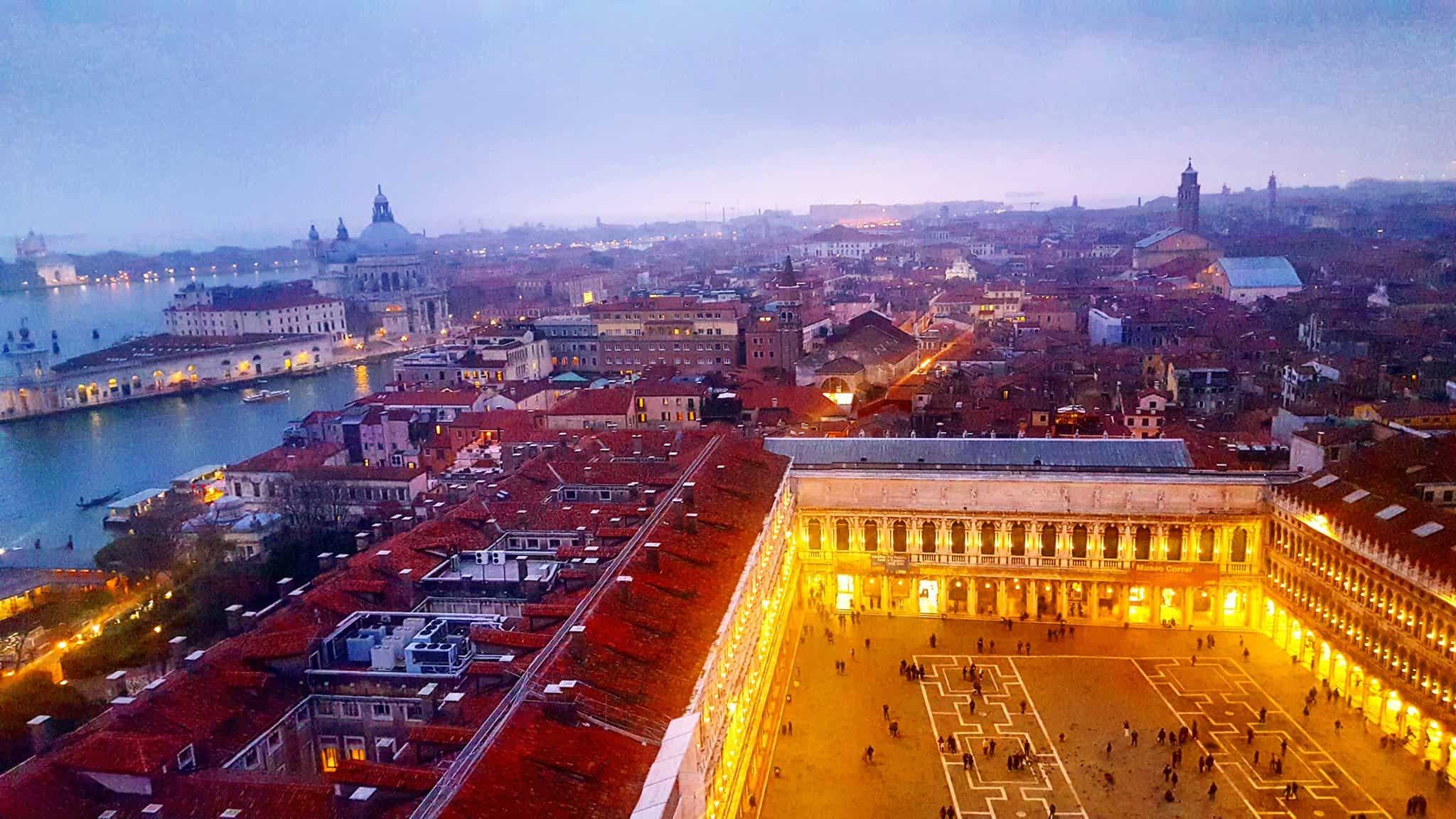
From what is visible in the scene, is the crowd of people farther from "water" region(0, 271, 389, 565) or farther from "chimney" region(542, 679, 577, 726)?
"water" region(0, 271, 389, 565)

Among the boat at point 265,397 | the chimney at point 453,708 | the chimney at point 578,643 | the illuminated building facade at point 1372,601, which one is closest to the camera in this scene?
the chimney at point 453,708

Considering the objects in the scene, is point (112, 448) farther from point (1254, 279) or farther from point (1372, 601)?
point (1254, 279)

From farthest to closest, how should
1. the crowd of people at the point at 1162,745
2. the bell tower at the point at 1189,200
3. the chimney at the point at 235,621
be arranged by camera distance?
the bell tower at the point at 1189,200, the crowd of people at the point at 1162,745, the chimney at the point at 235,621

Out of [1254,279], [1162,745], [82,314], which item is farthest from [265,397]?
[82,314]

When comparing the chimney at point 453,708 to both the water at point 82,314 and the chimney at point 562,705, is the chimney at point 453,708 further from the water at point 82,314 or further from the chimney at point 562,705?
the water at point 82,314

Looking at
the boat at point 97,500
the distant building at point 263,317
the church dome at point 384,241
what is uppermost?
the church dome at point 384,241

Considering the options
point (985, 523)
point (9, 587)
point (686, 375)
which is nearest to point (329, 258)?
point (686, 375)

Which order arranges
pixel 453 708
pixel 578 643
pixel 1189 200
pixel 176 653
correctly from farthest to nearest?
pixel 1189 200
pixel 176 653
pixel 578 643
pixel 453 708

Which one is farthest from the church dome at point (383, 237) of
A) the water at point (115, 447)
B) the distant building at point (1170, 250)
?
the distant building at point (1170, 250)
